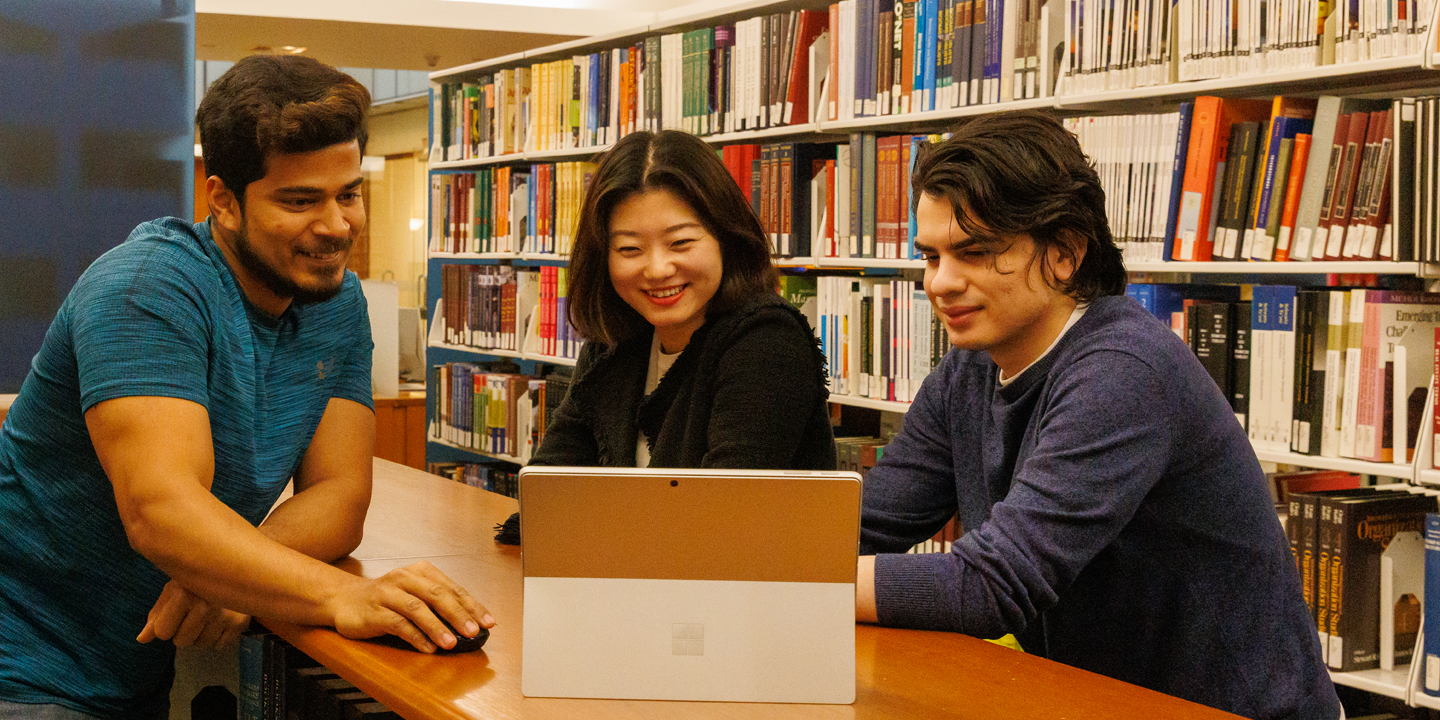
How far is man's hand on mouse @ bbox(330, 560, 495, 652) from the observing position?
1.22 m

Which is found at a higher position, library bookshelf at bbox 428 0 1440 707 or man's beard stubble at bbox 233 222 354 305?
library bookshelf at bbox 428 0 1440 707

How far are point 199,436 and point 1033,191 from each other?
965mm

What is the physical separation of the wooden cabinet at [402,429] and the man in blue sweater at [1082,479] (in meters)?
4.37

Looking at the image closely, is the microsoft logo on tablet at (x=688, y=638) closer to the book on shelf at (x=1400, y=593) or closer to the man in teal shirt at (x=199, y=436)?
the man in teal shirt at (x=199, y=436)

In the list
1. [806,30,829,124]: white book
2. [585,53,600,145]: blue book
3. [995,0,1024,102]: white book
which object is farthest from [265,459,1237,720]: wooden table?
[585,53,600,145]: blue book

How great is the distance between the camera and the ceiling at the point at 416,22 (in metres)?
5.18

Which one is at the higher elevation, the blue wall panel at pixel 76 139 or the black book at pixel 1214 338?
the blue wall panel at pixel 76 139

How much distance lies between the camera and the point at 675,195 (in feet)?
5.63

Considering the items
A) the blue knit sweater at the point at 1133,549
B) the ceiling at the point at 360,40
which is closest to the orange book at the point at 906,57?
the blue knit sweater at the point at 1133,549

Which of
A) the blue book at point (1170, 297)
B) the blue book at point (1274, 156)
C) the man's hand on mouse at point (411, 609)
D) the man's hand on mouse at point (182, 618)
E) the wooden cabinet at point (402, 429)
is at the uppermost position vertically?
the blue book at point (1274, 156)

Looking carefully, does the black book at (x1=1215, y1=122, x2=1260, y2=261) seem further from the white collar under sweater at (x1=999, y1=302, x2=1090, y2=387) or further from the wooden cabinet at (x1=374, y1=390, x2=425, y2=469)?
the wooden cabinet at (x1=374, y1=390, x2=425, y2=469)

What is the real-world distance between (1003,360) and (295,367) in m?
0.90

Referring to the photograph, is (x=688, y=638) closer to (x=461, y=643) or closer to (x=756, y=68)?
(x=461, y=643)

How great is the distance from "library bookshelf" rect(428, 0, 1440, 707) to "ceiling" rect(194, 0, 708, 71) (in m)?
0.35
